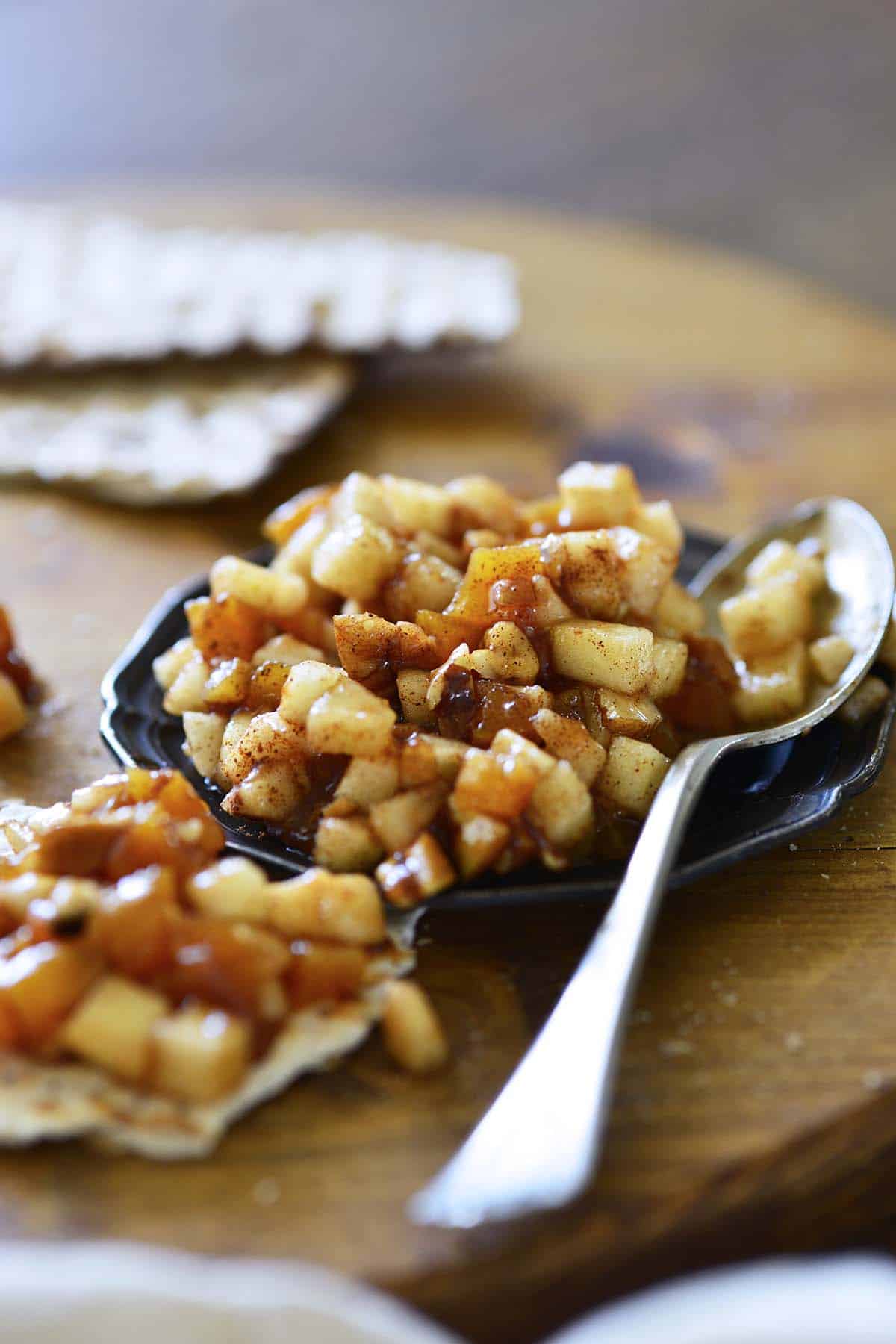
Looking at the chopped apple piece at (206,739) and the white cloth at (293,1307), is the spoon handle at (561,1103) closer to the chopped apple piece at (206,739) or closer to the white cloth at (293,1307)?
the white cloth at (293,1307)

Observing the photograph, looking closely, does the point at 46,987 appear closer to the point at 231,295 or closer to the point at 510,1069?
the point at 510,1069

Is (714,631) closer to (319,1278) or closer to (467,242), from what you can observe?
(319,1278)

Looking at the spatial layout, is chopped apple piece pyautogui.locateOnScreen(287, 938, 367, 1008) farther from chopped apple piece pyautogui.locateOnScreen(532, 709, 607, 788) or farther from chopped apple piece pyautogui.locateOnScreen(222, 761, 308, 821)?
chopped apple piece pyautogui.locateOnScreen(532, 709, 607, 788)

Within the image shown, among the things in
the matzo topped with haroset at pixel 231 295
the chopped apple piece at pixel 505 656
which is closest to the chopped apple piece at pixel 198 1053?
the chopped apple piece at pixel 505 656

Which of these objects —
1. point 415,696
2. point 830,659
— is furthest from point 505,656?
point 830,659

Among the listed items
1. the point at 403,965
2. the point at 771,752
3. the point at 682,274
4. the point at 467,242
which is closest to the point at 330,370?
the point at 467,242

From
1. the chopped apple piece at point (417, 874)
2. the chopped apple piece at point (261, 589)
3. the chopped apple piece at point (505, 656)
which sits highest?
the chopped apple piece at point (505, 656)
